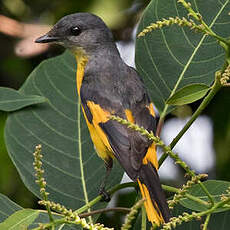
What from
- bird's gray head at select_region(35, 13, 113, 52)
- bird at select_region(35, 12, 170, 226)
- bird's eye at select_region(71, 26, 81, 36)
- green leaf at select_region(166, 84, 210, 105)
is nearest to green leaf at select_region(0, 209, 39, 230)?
bird at select_region(35, 12, 170, 226)

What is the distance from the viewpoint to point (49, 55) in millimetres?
3939

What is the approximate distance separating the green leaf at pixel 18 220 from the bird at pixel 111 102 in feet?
1.49

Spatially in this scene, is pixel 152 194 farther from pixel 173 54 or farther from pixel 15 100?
pixel 15 100

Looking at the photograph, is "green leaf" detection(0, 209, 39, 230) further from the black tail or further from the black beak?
the black beak

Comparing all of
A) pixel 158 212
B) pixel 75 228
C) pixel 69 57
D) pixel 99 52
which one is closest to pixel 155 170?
pixel 158 212

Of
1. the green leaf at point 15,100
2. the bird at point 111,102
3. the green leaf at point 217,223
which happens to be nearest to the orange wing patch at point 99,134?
the bird at point 111,102

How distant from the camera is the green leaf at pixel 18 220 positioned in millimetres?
2014

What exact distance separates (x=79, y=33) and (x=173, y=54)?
3.77 feet

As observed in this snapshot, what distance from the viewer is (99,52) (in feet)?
12.4

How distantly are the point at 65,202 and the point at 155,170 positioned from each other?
1.61 ft

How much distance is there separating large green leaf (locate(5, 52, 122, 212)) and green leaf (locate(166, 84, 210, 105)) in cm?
73

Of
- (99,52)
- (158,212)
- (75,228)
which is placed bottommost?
(75,228)

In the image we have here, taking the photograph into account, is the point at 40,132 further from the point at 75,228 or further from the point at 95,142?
the point at 75,228

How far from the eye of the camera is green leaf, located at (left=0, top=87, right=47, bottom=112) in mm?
2760
